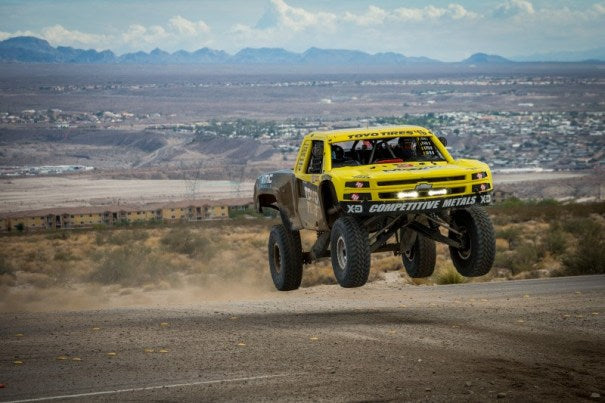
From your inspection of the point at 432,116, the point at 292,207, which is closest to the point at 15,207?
the point at 292,207

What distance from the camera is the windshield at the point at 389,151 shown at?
15.3 metres

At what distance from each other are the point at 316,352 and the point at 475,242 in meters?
4.48

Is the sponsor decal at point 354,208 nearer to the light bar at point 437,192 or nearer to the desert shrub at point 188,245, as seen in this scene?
the light bar at point 437,192

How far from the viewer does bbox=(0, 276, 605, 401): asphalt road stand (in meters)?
9.45

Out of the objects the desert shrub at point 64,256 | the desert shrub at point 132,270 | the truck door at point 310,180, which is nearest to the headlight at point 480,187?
the truck door at point 310,180

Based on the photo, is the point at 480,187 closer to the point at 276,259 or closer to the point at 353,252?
the point at 353,252

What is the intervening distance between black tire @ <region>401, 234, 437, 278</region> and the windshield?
161 centimetres

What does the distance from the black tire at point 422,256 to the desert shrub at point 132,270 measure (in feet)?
37.8

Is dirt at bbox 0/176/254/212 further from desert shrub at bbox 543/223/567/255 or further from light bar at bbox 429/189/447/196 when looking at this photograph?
light bar at bbox 429/189/447/196

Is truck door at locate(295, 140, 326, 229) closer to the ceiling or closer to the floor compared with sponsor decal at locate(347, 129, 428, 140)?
closer to the floor

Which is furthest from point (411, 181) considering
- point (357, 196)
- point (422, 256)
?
point (422, 256)

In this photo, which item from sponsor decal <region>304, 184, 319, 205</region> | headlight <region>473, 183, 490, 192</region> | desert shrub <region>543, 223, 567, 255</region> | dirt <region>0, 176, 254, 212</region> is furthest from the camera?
dirt <region>0, 176, 254, 212</region>

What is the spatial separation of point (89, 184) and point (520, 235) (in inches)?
2971

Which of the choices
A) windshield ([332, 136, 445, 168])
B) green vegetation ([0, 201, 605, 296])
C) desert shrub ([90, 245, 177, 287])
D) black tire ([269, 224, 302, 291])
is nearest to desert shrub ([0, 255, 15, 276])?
green vegetation ([0, 201, 605, 296])
